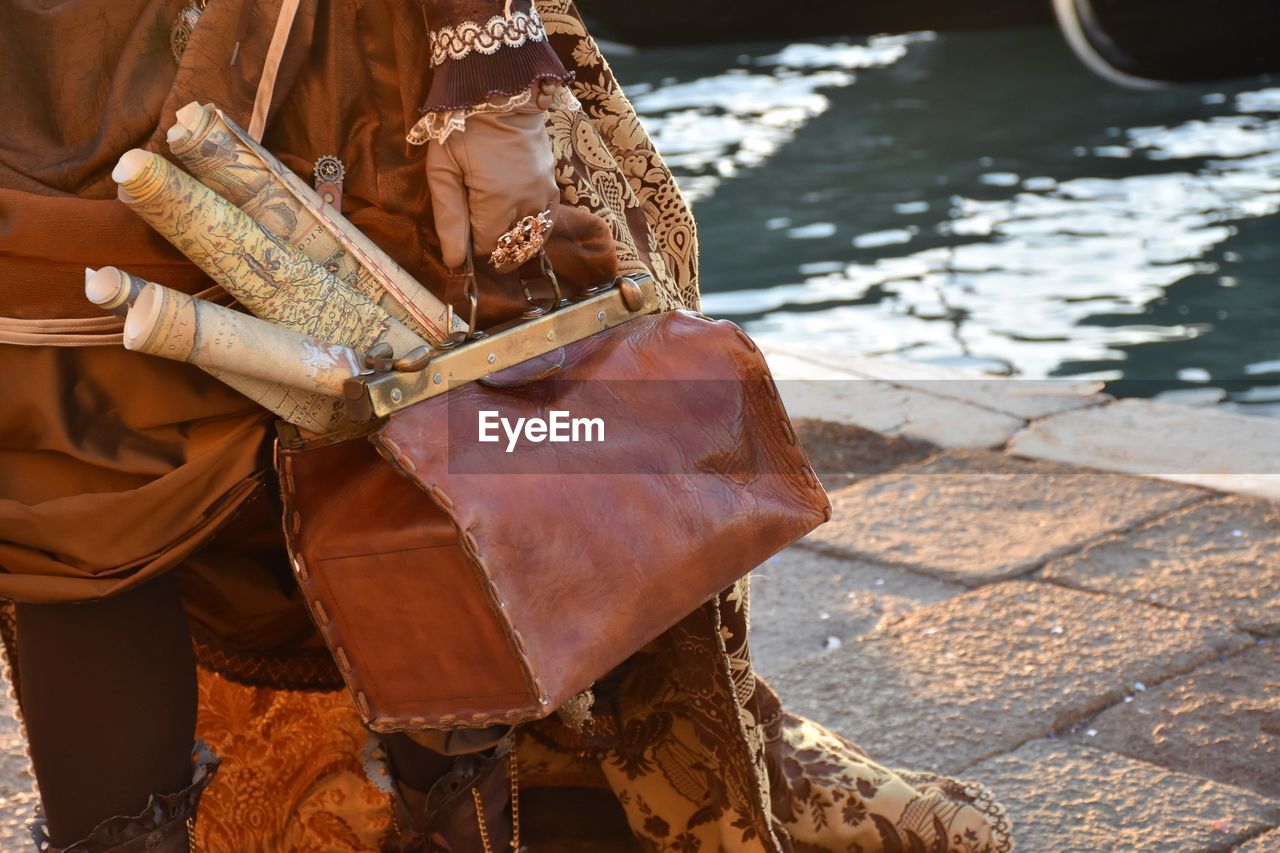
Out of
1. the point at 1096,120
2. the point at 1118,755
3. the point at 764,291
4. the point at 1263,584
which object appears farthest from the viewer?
the point at 1096,120

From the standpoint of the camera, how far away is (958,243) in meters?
7.21

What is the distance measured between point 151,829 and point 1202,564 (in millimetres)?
2141

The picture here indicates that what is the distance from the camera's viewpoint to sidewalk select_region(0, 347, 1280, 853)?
2262 millimetres

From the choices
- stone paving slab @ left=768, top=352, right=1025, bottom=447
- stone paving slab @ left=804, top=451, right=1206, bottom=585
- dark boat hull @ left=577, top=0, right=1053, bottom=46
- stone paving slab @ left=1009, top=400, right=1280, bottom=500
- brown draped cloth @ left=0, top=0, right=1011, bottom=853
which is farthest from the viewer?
dark boat hull @ left=577, top=0, right=1053, bottom=46

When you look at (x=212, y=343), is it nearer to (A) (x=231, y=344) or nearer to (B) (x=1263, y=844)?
(A) (x=231, y=344)

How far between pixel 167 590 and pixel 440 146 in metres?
0.52

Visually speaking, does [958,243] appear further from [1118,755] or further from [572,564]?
[572,564]

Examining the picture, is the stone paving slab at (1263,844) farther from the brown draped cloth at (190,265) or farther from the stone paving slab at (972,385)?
the stone paving slab at (972,385)

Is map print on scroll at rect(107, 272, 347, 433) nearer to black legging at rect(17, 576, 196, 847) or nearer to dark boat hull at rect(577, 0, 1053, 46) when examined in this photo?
black legging at rect(17, 576, 196, 847)

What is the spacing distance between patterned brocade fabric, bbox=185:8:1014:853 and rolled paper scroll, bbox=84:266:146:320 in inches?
25.5

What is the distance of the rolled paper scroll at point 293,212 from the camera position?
1.36m

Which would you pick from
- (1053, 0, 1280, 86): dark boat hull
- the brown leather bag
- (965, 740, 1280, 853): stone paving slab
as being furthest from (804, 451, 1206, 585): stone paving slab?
(1053, 0, 1280, 86): dark boat hull

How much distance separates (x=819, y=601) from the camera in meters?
2.96

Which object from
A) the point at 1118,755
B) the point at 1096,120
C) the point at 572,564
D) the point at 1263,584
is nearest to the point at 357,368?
the point at 572,564
